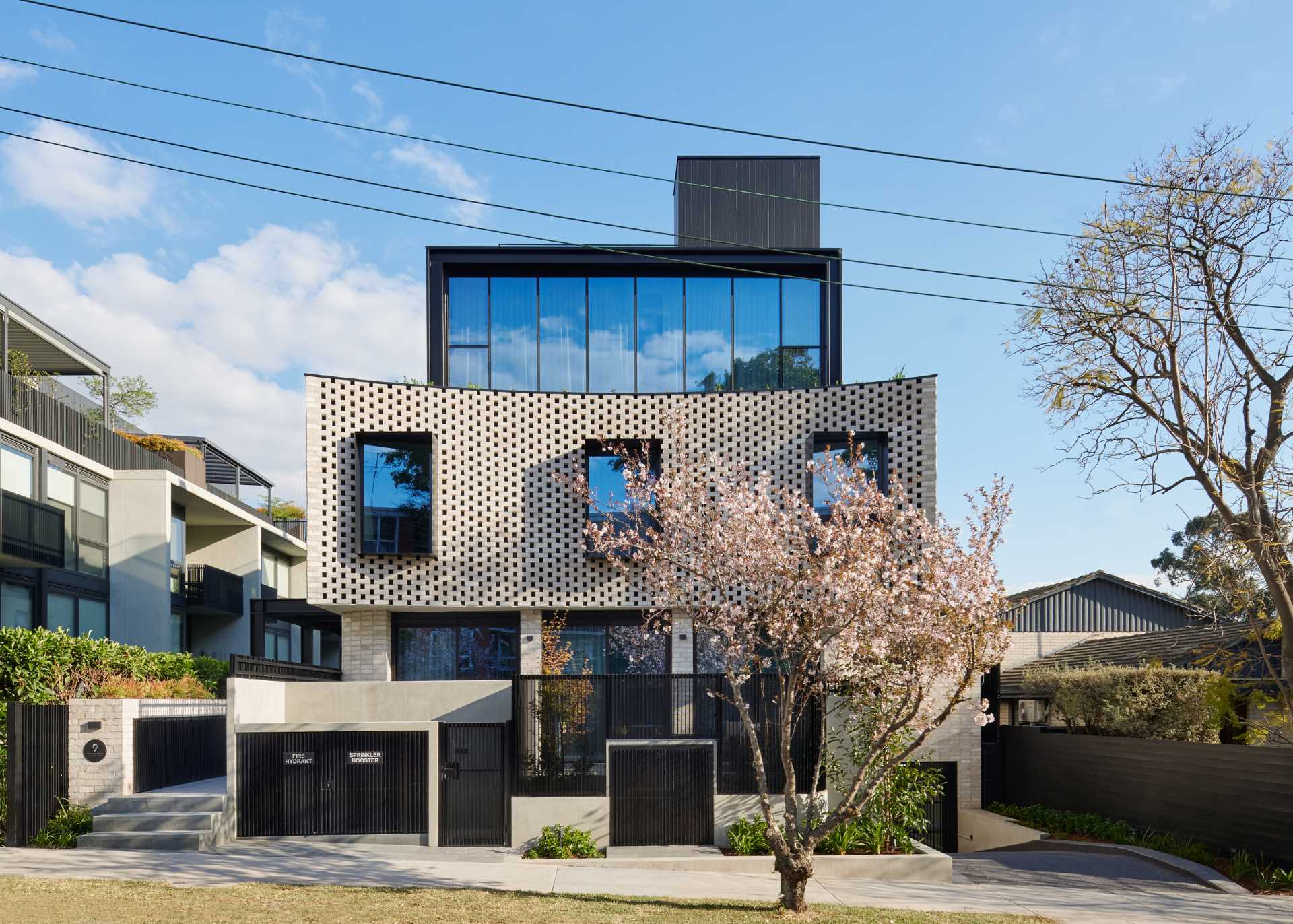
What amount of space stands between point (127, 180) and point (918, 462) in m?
14.9

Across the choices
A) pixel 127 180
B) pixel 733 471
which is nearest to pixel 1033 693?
pixel 733 471

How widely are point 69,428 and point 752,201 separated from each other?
18.3 meters

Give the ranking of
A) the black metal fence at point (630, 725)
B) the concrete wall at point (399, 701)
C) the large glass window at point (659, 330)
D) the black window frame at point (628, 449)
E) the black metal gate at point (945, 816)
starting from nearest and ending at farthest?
the black metal fence at point (630, 725) → the black metal gate at point (945, 816) → the concrete wall at point (399, 701) → the black window frame at point (628, 449) → the large glass window at point (659, 330)

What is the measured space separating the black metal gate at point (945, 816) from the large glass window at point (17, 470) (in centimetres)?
2070

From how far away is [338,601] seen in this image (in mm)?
20719

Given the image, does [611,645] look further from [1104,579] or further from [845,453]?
[1104,579]

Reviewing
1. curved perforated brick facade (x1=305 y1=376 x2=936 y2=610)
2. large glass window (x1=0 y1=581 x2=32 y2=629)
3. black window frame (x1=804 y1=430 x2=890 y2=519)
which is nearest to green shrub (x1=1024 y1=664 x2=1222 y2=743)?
curved perforated brick facade (x1=305 y1=376 x2=936 y2=610)

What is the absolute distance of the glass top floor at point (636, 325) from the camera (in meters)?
23.9

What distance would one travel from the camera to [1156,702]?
18.0m

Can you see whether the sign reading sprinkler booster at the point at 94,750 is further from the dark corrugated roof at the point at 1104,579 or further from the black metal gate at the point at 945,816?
the dark corrugated roof at the point at 1104,579

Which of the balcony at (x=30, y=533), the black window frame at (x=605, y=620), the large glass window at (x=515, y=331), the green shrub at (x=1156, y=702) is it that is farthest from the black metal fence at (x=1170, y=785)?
the balcony at (x=30, y=533)

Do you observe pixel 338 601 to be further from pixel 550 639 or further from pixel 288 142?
pixel 288 142

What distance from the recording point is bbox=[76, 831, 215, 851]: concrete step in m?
14.2

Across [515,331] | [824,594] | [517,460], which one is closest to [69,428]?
[515,331]
